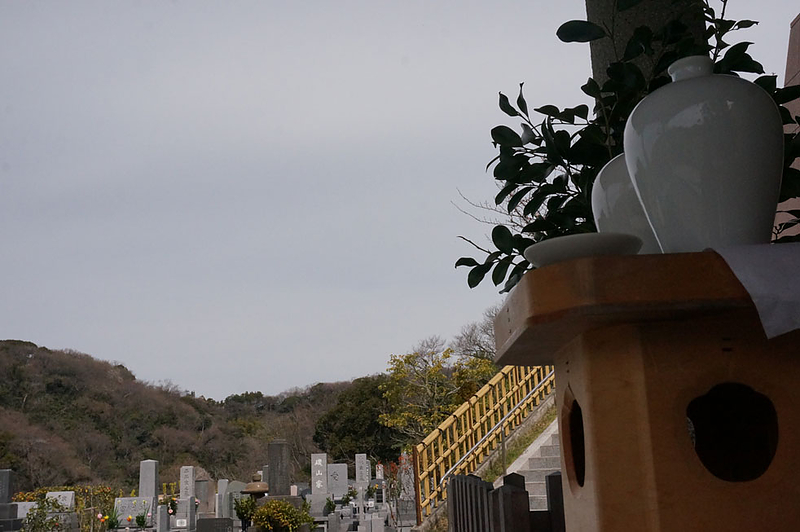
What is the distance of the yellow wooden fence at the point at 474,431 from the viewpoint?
697 centimetres

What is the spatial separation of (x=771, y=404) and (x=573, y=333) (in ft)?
0.82

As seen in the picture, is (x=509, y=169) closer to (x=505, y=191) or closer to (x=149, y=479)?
(x=505, y=191)

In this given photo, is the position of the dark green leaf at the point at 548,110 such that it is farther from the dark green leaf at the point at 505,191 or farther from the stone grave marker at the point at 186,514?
the stone grave marker at the point at 186,514

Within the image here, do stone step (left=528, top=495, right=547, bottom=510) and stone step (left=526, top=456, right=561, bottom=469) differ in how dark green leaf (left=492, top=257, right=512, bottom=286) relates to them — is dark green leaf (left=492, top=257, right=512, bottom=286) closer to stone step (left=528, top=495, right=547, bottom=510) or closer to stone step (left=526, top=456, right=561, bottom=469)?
stone step (left=528, top=495, right=547, bottom=510)

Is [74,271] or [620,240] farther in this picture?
[74,271]

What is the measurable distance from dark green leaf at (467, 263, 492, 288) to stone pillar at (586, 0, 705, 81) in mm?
703

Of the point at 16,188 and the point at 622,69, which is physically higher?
the point at 16,188

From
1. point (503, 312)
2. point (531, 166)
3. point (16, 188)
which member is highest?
point (16, 188)

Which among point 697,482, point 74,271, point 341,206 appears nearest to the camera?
point 697,482

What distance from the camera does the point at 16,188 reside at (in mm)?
32250

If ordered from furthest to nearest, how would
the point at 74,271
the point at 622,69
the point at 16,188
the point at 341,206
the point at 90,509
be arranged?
the point at 74,271, the point at 16,188, the point at 341,206, the point at 90,509, the point at 622,69

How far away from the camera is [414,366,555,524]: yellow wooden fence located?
6973 millimetres

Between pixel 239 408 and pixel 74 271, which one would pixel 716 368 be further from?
pixel 74 271

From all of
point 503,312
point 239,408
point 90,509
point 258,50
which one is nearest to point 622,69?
point 503,312
